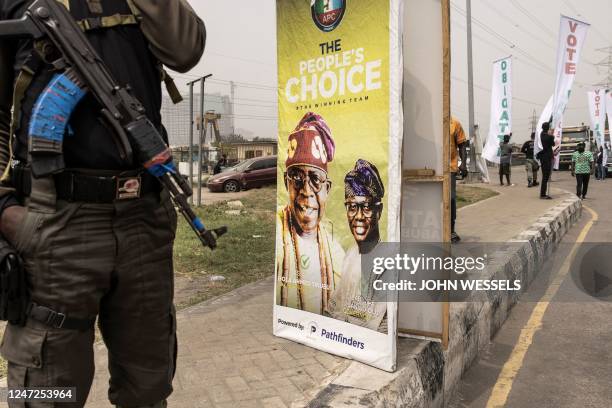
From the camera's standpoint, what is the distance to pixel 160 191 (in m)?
1.83

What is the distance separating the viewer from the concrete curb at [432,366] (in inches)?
99.3

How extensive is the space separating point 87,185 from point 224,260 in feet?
16.9

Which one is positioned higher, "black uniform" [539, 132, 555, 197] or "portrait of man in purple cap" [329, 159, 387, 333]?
"black uniform" [539, 132, 555, 197]

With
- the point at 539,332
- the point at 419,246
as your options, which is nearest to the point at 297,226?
the point at 419,246

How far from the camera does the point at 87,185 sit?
5.24 ft

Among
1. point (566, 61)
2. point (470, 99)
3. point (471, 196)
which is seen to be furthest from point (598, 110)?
point (471, 196)

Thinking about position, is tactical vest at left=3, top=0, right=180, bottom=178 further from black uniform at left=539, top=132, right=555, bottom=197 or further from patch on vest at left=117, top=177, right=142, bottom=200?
black uniform at left=539, top=132, right=555, bottom=197

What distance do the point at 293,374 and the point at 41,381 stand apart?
5.78 ft

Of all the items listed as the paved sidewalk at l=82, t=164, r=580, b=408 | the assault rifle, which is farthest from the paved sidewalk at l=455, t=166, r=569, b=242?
the assault rifle

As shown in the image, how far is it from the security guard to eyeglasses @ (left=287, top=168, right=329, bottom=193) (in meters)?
1.65

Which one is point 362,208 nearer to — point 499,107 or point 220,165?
point 499,107

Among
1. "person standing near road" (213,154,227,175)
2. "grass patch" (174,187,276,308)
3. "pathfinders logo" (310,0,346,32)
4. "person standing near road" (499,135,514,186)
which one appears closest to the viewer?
"pathfinders logo" (310,0,346,32)

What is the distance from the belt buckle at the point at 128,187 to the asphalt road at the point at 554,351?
2.46 meters

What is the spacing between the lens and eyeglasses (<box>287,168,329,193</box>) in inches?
133
